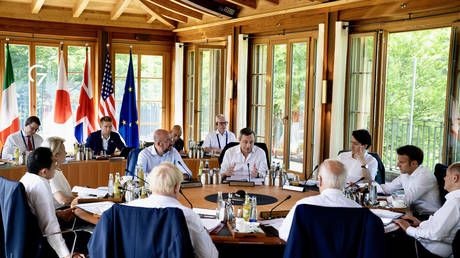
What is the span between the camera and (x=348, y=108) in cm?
648

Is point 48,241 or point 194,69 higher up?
point 194,69

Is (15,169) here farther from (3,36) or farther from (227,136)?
(3,36)

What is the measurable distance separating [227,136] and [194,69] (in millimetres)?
2420

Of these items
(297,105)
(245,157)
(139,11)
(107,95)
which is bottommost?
(245,157)

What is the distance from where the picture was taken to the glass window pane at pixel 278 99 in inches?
299

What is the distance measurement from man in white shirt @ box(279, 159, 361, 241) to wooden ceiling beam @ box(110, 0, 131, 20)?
623cm

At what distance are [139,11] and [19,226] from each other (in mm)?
6927

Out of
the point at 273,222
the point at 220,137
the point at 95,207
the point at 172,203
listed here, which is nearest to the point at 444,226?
the point at 273,222

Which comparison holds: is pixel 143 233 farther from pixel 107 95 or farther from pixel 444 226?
pixel 107 95

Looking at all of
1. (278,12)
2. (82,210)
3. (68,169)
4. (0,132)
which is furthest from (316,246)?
(0,132)

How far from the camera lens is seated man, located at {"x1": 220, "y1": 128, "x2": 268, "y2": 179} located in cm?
532

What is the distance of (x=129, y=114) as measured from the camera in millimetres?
9258

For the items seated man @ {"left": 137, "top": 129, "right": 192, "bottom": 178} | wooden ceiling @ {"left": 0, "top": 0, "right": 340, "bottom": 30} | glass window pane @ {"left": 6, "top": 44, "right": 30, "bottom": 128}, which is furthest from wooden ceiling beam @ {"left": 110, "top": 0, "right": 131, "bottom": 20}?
seated man @ {"left": 137, "top": 129, "right": 192, "bottom": 178}

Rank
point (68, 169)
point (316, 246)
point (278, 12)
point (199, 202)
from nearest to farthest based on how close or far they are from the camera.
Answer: point (316, 246), point (199, 202), point (68, 169), point (278, 12)
